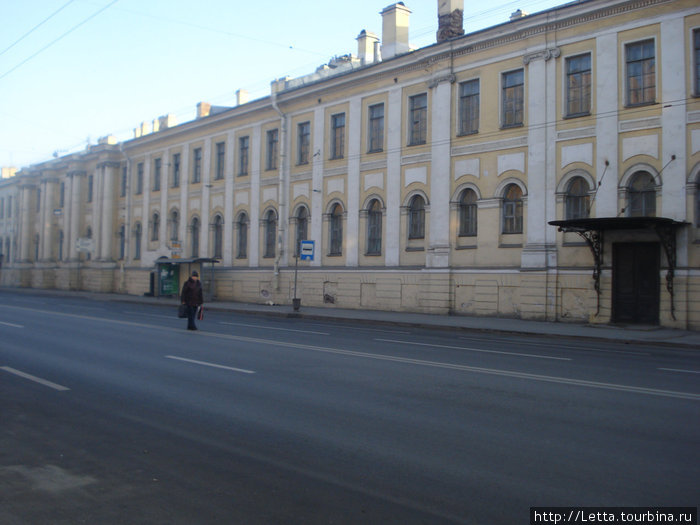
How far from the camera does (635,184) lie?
21625mm

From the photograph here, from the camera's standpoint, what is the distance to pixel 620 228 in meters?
21.2

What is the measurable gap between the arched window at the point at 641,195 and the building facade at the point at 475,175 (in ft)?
0.15

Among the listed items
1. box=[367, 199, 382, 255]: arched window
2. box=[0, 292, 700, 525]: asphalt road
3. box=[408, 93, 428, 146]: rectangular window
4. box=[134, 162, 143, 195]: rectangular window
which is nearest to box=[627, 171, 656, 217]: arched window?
box=[408, 93, 428, 146]: rectangular window

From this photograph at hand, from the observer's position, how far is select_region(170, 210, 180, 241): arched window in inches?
1663

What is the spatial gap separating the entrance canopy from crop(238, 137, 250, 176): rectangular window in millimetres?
20615

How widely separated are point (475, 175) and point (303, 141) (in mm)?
11419

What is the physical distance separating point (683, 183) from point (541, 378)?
13.6 m

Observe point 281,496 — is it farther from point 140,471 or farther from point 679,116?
point 679,116

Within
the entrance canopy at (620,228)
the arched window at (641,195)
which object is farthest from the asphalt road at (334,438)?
the arched window at (641,195)

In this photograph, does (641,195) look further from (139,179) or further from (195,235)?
(139,179)

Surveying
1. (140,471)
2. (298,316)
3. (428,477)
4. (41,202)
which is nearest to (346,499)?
(428,477)

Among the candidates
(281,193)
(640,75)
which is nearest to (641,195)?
(640,75)

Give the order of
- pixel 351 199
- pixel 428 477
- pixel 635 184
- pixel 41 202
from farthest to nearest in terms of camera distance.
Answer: pixel 41 202, pixel 351 199, pixel 635 184, pixel 428 477

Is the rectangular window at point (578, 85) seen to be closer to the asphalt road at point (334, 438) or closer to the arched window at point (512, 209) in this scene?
the arched window at point (512, 209)
